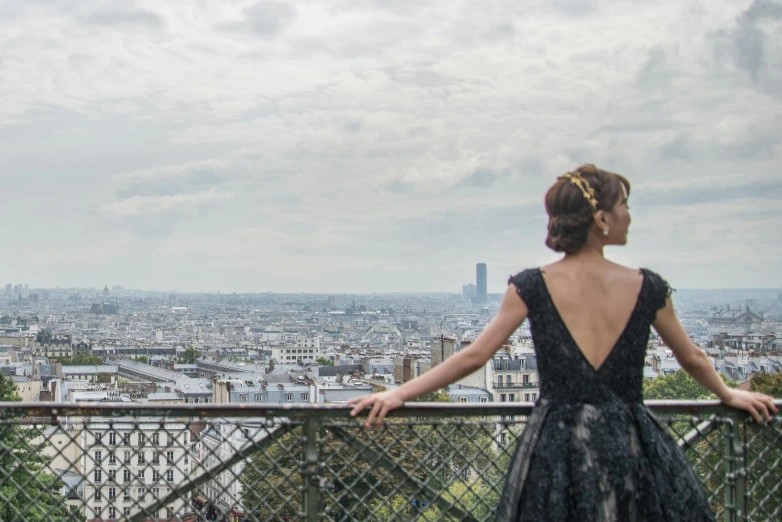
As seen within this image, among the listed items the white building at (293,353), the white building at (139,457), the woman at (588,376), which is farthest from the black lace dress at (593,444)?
the white building at (293,353)

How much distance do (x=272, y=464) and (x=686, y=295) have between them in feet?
618

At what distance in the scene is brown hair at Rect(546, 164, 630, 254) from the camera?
10.8ft

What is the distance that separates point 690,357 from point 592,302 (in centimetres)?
53

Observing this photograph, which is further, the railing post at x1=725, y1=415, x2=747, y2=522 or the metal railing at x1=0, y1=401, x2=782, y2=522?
the railing post at x1=725, y1=415, x2=747, y2=522

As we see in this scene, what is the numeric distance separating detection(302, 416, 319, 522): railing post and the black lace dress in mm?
868

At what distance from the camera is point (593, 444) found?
127 inches

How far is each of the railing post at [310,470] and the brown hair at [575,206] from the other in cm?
124

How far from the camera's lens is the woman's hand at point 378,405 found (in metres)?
A: 3.58

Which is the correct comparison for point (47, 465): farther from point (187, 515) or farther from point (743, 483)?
point (743, 483)

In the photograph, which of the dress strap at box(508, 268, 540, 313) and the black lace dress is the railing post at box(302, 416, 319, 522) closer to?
the black lace dress

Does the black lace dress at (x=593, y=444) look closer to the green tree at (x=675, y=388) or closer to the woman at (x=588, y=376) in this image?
the woman at (x=588, y=376)

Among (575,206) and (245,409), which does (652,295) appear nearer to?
(575,206)

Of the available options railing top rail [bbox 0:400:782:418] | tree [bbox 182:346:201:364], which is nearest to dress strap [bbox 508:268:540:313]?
railing top rail [bbox 0:400:782:418]

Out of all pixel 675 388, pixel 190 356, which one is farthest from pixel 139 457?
pixel 190 356
